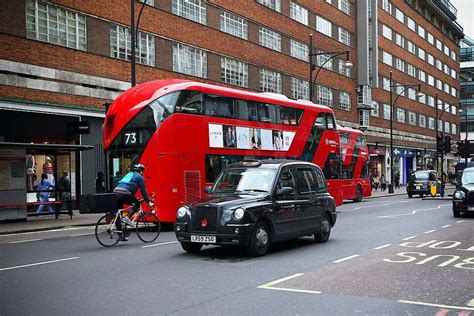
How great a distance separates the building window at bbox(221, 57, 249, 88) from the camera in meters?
33.3

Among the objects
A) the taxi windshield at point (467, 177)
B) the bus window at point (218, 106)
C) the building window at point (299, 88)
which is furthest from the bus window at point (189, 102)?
the building window at point (299, 88)

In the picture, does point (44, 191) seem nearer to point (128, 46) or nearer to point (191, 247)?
point (191, 247)

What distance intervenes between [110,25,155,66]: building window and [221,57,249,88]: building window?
652cm

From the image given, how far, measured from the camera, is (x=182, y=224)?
31.5 ft

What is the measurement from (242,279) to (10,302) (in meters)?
2.97

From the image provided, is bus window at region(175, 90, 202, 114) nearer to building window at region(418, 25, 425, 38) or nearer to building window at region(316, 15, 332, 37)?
building window at region(316, 15, 332, 37)

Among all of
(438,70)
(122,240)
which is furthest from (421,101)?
(122,240)

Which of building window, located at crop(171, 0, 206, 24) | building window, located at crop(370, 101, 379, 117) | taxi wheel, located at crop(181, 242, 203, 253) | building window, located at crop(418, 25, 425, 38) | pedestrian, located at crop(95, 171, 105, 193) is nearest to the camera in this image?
taxi wheel, located at crop(181, 242, 203, 253)

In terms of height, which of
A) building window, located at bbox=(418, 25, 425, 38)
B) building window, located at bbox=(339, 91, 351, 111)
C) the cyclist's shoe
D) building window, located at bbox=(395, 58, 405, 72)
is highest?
building window, located at bbox=(418, 25, 425, 38)

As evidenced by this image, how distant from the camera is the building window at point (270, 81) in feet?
124

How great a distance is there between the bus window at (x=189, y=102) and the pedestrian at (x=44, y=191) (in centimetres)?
646

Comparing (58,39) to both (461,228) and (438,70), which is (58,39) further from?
(438,70)

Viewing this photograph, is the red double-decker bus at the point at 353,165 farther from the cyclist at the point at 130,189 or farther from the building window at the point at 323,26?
the cyclist at the point at 130,189

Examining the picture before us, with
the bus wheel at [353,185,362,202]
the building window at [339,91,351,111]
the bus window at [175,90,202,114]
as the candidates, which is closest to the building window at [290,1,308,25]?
the building window at [339,91,351,111]
